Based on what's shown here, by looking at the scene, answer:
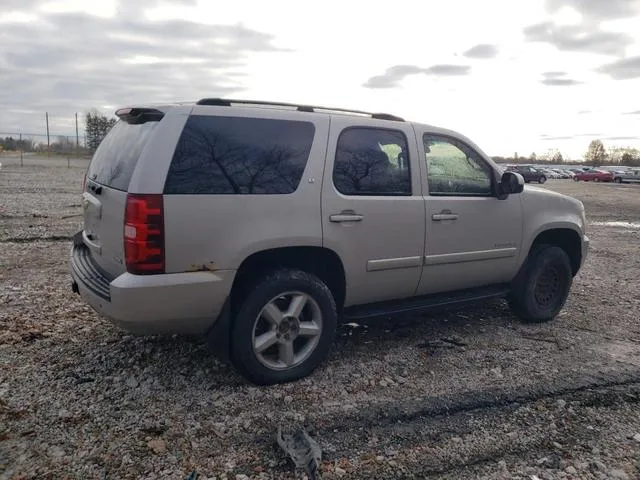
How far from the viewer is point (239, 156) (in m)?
3.57

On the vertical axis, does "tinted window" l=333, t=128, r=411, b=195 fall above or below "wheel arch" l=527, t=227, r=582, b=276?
above

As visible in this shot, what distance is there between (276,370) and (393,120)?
7.34 feet

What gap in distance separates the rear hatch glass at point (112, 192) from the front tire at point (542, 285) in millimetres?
3675

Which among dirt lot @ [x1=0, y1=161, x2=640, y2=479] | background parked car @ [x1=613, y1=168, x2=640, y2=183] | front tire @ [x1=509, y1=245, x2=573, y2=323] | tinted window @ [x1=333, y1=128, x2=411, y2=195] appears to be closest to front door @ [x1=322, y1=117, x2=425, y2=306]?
tinted window @ [x1=333, y1=128, x2=411, y2=195]

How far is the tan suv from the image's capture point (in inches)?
131

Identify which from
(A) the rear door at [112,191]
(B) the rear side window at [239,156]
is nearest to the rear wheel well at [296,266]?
(B) the rear side window at [239,156]

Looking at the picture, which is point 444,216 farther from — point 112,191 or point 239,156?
point 112,191

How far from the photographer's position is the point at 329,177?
3881 mm

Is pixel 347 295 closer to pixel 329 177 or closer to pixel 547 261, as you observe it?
pixel 329 177

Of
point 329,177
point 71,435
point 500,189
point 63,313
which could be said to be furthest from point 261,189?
point 63,313

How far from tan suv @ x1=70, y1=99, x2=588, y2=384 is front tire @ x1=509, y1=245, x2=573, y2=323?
0.55 m

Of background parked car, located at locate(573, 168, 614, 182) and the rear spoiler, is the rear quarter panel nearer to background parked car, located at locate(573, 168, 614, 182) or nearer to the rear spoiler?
the rear spoiler

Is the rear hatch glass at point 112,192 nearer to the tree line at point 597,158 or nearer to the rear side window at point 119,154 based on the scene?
the rear side window at point 119,154

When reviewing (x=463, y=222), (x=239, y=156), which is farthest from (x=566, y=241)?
(x=239, y=156)
